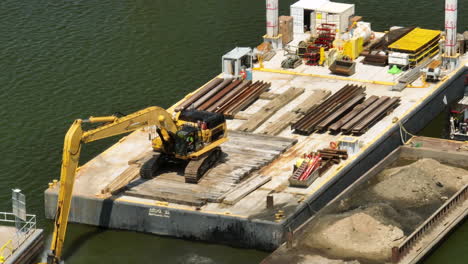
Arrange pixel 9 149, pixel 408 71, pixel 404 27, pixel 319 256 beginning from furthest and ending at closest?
pixel 404 27, pixel 408 71, pixel 9 149, pixel 319 256

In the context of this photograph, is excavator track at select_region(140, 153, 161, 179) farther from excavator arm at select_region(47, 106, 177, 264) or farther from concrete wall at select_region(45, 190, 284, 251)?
excavator arm at select_region(47, 106, 177, 264)

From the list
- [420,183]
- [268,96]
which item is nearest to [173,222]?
[420,183]

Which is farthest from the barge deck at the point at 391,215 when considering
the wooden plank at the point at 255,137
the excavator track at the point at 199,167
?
the excavator track at the point at 199,167

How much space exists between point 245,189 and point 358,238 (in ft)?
24.6

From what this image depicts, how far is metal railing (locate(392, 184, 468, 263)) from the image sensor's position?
58.3m

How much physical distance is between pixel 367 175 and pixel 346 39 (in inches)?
736

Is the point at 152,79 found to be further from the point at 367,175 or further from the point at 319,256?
the point at 319,256

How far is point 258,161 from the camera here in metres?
67.9

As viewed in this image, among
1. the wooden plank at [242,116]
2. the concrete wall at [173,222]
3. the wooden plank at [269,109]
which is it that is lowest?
the concrete wall at [173,222]

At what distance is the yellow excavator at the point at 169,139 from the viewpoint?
59.5 m

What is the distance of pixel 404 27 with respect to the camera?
299ft

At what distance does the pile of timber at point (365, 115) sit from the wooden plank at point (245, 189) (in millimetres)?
7706

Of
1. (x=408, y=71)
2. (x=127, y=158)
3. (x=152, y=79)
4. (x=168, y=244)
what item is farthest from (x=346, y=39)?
(x=168, y=244)

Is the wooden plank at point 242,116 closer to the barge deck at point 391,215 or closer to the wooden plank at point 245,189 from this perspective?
the wooden plank at point 245,189
